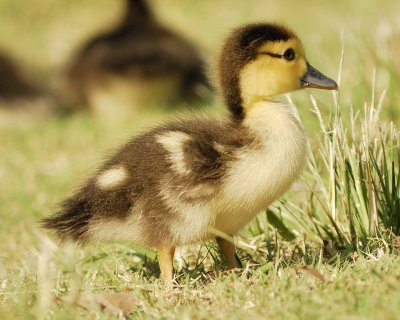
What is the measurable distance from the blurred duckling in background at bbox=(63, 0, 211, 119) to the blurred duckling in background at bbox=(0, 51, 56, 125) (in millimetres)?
377

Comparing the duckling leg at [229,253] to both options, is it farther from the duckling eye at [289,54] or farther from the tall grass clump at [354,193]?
the duckling eye at [289,54]

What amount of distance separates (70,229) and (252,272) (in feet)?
1.97

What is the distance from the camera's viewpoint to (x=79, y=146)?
5926mm

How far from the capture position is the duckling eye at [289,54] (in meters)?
2.72

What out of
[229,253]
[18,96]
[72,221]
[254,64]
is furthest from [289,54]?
[18,96]

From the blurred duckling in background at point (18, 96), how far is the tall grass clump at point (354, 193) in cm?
439

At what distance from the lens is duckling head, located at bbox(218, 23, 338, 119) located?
2.64 m

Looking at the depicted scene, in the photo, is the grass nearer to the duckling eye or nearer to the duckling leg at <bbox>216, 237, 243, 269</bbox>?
the duckling leg at <bbox>216, 237, 243, 269</bbox>

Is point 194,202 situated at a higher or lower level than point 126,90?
higher

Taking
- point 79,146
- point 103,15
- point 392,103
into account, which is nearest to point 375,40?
point 392,103

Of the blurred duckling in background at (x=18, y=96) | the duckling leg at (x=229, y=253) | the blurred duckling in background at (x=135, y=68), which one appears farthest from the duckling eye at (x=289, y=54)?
the blurred duckling in background at (x=18, y=96)

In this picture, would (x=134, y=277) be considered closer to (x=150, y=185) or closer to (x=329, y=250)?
(x=150, y=185)

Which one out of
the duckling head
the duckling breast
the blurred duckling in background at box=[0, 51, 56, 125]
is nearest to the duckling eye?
the duckling head

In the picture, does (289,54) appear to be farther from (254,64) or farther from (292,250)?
(292,250)
